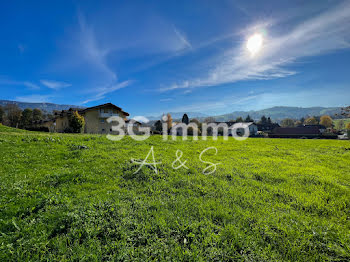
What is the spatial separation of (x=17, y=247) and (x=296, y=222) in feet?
19.6

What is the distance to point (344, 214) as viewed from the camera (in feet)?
12.9

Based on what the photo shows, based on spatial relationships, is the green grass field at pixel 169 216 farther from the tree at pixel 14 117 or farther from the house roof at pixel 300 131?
the tree at pixel 14 117

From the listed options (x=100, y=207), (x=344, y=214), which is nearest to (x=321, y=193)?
(x=344, y=214)

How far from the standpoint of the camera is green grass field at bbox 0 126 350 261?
2.85 m

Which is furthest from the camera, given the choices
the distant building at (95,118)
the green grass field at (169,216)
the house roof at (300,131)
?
the house roof at (300,131)

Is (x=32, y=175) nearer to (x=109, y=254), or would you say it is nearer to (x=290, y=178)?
(x=109, y=254)

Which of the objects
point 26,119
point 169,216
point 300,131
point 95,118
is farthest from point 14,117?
point 300,131

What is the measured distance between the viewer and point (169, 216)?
3.84 meters

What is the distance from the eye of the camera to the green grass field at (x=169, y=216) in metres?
2.85

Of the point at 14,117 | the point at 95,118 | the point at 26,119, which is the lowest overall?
the point at 95,118

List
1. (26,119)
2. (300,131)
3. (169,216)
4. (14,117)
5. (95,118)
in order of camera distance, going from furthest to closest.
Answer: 1. (26,119)
2. (14,117)
3. (300,131)
4. (95,118)
5. (169,216)

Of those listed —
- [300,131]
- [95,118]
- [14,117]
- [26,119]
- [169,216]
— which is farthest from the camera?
[26,119]

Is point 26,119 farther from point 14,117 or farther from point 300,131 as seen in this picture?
point 300,131

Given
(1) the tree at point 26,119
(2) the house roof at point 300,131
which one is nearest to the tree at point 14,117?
(1) the tree at point 26,119
